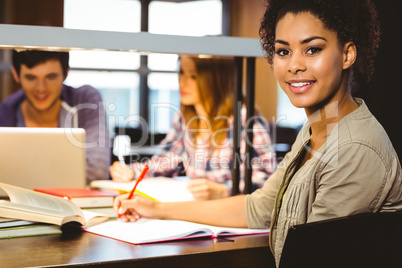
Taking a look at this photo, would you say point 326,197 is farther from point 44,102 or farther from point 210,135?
point 44,102

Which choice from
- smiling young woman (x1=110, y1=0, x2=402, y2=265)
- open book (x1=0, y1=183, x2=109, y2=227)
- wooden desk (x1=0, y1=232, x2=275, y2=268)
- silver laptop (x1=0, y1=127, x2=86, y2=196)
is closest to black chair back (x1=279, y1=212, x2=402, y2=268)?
smiling young woman (x1=110, y1=0, x2=402, y2=265)

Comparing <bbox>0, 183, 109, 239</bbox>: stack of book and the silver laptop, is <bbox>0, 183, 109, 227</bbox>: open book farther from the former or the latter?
the silver laptop

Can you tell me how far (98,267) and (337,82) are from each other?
654 mm

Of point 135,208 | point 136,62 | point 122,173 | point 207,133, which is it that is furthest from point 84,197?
point 136,62

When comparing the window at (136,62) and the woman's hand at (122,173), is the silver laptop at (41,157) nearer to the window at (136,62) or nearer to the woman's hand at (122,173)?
the woman's hand at (122,173)

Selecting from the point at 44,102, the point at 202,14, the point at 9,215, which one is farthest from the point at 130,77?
the point at 9,215

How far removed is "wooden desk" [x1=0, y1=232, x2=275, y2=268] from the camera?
1.00 metres

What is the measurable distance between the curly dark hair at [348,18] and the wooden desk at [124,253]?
0.49 metres

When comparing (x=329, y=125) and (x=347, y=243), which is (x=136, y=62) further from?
(x=347, y=243)

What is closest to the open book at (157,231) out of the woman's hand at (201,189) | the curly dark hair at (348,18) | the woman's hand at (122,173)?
the woman's hand at (201,189)

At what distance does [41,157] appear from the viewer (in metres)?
1.69

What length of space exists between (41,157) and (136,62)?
204 inches

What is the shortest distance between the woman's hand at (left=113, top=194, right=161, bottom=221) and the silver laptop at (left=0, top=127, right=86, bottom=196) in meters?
0.41

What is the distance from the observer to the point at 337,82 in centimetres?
120
